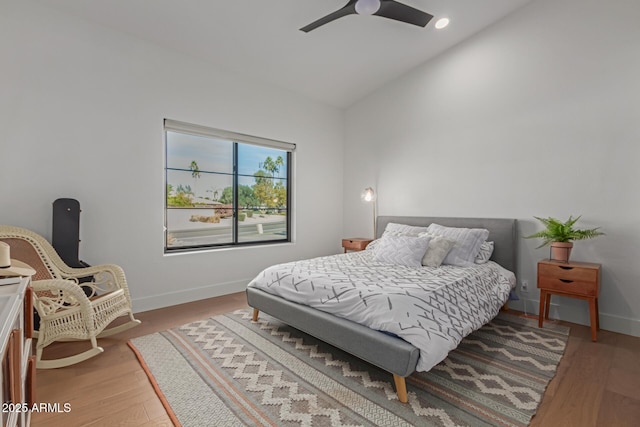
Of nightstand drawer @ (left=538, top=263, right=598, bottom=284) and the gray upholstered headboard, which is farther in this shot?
the gray upholstered headboard

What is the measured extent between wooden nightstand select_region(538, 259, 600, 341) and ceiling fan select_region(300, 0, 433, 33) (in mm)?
2462

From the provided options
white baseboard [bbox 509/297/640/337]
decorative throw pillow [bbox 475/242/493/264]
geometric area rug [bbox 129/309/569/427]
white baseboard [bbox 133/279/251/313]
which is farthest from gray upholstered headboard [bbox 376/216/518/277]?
white baseboard [bbox 133/279/251/313]

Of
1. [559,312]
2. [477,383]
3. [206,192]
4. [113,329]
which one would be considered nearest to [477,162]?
[559,312]

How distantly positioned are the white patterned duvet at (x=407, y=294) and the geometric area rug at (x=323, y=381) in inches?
9.4

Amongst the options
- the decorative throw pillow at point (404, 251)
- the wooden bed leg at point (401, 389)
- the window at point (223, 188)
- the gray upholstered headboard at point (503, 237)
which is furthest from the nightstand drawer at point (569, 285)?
the window at point (223, 188)

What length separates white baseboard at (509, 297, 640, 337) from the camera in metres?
2.82

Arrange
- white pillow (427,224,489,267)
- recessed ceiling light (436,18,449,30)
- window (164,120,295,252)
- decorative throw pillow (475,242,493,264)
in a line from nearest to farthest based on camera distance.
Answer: white pillow (427,224,489,267) → decorative throw pillow (475,242,493,264) → recessed ceiling light (436,18,449,30) → window (164,120,295,252)

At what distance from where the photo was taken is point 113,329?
8.91 ft

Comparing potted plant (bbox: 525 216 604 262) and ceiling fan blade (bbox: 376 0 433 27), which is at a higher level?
ceiling fan blade (bbox: 376 0 433 27)

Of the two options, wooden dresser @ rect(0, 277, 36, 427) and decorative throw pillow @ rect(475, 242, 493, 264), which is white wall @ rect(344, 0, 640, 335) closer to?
decorative throw pillow @ rect(475, 242, 493, 264)

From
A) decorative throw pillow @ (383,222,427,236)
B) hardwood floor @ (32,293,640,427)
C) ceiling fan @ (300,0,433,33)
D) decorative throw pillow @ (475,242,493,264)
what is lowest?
hardwood floor @ (32,293,640,427)

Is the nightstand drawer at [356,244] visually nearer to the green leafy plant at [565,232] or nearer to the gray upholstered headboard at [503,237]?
the gray upholstered headboard at [503,237]

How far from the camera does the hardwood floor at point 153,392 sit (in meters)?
1.68

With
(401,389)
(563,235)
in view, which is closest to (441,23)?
(563,235)
